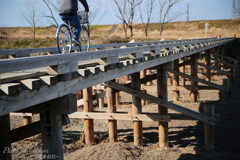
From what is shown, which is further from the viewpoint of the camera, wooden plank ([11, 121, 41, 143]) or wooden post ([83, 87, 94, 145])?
wooden post ([83, 87, 94, 145])

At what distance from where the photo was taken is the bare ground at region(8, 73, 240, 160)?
21.8 ft

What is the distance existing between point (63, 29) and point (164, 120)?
13.4ft

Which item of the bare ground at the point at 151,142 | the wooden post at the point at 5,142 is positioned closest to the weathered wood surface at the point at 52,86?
the wooden post at the point at 5,142

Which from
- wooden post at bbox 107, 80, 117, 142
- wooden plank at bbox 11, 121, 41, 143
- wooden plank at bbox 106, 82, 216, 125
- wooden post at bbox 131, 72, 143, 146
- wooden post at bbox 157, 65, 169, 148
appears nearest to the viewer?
wooden plank at bbox 11, 121, 41, 143

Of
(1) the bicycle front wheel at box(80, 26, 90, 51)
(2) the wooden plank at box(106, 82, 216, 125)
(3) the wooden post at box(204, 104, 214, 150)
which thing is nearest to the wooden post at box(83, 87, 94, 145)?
(2) the wooden plank at box(106, 82, 216, 125)

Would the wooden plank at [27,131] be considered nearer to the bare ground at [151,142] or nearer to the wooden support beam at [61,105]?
the wooden support beam at [61,105]

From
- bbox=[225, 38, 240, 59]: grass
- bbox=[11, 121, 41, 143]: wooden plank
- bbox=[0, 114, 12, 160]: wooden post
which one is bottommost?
bbox=[0, 114, 12, 160]: wooden post

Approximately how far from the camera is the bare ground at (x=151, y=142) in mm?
6654

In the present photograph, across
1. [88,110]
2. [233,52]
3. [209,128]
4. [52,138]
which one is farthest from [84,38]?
[233,52]

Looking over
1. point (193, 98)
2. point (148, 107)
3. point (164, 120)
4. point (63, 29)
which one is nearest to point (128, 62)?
point (63, 29)

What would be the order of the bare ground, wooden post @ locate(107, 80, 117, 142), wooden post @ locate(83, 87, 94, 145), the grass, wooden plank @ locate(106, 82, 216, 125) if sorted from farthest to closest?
the grass < wooden post @ locate(83, 87, 94, 145) < wooden post @ locate(107, 80, 117, 142) < wooden plank @ locate(106, 82, 216, 125) < the bare ground

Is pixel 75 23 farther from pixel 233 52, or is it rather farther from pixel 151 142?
pixel 233 52

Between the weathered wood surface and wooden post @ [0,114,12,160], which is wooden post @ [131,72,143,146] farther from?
wooden post @ [0,114,12,160]

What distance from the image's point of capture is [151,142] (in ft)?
27.4
